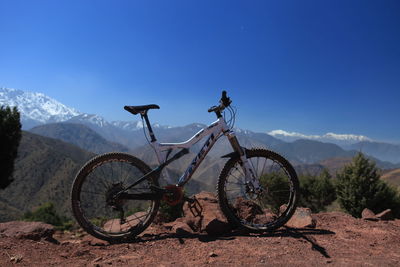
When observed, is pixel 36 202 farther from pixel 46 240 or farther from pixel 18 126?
pixel 46 240

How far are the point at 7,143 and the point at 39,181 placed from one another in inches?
5979

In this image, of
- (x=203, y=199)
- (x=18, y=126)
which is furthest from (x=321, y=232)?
(x=18, y=126)

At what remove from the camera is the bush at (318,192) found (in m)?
38.6

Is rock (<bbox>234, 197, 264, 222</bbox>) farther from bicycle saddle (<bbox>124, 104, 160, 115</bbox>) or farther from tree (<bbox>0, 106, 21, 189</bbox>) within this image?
tree (<bbox>0, 106, 21, 189</bbox>)

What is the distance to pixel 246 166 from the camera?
574 centimetres

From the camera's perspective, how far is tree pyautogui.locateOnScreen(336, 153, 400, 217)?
66.9 feet

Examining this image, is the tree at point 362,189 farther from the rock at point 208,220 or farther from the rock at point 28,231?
the rock at point 28,231

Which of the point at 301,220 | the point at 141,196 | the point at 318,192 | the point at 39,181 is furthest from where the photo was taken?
the point at 39,181

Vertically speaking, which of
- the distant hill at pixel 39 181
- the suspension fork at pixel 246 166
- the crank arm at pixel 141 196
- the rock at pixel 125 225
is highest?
the suspension fork at pixel 246 166

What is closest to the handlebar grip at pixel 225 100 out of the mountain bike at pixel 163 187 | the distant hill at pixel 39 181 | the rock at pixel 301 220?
the mountain bike at pixel 163 187

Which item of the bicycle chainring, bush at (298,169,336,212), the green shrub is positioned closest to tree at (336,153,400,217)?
the green shrub

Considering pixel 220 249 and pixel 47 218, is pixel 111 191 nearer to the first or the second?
pixel 220 249

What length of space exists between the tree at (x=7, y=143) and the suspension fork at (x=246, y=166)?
31466 millimetres

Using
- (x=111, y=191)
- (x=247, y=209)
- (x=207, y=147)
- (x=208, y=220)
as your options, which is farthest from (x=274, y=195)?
(x=111, y=191)
